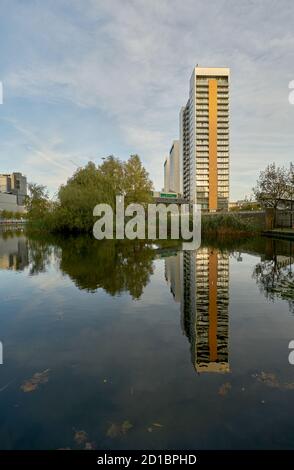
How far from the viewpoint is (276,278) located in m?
10.4

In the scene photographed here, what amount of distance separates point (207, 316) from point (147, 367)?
245cm

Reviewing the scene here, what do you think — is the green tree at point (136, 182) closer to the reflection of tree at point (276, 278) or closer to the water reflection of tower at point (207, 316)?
the reflection of tree at point (276, 278)

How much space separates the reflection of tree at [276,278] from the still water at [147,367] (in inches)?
4.1

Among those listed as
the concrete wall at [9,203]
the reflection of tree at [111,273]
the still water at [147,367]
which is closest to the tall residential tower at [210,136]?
the concrete wall at [9,203]

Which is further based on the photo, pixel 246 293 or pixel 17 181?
pixel 17 181

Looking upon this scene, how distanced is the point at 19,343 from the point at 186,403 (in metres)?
3.24

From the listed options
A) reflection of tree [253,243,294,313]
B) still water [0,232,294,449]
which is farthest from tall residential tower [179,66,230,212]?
still water [0,232,294,449]

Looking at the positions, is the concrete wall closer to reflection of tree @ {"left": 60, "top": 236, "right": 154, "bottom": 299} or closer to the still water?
reflection of tree @ {"left": 60, "top": 236, "right": 154, "bottom": 299}

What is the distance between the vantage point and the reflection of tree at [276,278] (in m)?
8.38

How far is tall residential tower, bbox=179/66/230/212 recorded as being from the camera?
101250mm

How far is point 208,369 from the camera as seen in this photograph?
14.0 feet

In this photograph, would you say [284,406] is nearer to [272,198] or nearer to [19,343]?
[19,343]

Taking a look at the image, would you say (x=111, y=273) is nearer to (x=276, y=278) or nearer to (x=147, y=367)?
(x=276, y=278)

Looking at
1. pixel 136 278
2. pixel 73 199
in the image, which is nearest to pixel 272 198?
pixel 73 199
